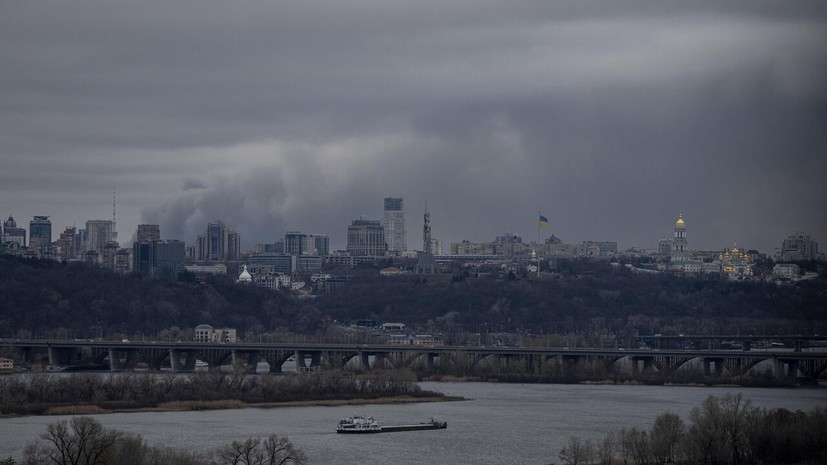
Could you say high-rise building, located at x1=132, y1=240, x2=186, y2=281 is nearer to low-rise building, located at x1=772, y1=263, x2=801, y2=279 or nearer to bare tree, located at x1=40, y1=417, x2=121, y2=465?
low-rise building, located at x1=772, y1=263, x2=801, y2=279

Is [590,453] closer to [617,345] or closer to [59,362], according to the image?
[59,362]

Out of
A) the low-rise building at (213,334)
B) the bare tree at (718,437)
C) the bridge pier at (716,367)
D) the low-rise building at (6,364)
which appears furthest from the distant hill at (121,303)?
the bare tree at (718,437)

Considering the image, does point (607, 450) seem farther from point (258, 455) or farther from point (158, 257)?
point (158, 257)

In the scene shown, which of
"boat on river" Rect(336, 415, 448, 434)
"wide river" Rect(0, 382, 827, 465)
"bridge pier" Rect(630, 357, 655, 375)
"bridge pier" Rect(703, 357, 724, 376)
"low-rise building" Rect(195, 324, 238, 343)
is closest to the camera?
"wide river" Rect(0, 382, 827, 465)

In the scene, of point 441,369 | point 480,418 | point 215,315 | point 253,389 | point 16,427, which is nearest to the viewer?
point 16,427

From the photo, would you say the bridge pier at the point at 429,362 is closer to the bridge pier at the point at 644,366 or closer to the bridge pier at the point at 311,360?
the bridge pier at the point at 311,360

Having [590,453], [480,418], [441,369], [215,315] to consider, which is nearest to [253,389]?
[480,418]

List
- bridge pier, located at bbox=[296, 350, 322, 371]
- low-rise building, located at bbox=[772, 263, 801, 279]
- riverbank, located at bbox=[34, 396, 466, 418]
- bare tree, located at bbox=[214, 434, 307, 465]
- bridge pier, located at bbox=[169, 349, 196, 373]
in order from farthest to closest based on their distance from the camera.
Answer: low-rise building, located at bbox=[772, 263, 801, 279] < bridge pier, located at bbox=[169, 349, 196, 373] < bridge pier, located at bbox=[296, 350, 322, 371] < riverbank, located at bbox=[34, 396, 466, 418] < bare tree, located at bbox=[214, 434, 307, 465]

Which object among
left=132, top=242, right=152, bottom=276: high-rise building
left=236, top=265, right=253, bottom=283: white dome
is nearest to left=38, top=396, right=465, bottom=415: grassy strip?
left=236, top=265, right=253, bottom=283: white dome
